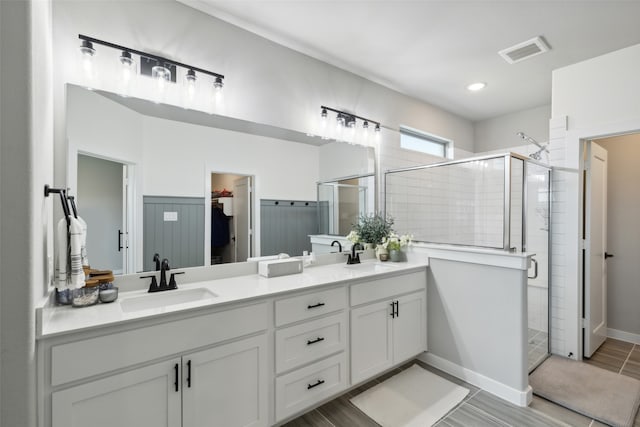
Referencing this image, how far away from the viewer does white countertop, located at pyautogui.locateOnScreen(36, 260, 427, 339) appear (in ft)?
4.01

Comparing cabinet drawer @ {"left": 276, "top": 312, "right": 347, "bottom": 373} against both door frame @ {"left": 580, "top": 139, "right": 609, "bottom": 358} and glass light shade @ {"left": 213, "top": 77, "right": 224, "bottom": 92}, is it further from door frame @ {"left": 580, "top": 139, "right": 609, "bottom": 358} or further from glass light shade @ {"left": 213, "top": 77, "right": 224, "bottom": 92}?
door frame @ {"left": 580, "top": 139, "right": 609, "bottom": 358}

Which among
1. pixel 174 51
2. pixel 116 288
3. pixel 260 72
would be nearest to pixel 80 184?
pixel 116 288

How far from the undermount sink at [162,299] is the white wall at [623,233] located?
402cm

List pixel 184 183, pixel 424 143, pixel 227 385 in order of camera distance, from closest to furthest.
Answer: pixel 227 385 → pixel 184 183 → pixel 424 143

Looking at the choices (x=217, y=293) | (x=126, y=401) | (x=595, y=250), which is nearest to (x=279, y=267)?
(x=217, y=293)

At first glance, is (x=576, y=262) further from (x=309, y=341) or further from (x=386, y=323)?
(x=309, y=341)

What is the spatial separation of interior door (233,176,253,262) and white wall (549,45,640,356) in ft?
9.22

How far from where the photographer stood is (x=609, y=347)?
116 inches

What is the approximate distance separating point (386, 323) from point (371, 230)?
0.93 metres

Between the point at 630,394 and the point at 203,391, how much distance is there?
2943 mm

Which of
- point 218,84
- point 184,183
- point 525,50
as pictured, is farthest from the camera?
point 525,50

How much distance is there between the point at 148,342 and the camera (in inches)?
52.3

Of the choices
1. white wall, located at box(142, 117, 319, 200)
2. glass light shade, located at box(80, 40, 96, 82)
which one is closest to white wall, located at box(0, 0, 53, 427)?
glass light shade, located at box(80, 40, 96, 82)

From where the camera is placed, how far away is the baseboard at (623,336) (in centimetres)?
302
